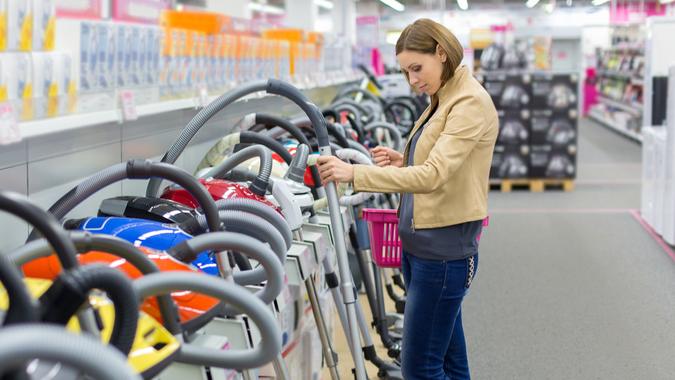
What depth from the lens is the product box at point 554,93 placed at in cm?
1055

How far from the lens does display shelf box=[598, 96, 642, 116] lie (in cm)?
1720

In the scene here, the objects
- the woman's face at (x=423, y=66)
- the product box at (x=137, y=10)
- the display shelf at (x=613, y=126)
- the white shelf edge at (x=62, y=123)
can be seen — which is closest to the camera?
the white shelf edge at (x=62, y=123)

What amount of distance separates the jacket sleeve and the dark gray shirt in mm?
193

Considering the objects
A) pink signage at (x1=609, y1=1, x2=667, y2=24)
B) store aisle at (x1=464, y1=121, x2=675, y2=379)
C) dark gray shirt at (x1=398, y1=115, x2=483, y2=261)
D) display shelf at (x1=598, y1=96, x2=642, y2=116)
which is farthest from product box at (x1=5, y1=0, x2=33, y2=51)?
pink signage at (x1=609, y1=1, x2=667, y2=24)

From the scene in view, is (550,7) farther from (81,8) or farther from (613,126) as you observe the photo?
(81,8)

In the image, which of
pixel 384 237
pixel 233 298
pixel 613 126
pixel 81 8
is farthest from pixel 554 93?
pixel 233 298

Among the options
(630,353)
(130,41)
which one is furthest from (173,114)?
(630,353)

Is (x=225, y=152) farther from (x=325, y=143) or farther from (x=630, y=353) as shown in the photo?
(x=630, y=353)

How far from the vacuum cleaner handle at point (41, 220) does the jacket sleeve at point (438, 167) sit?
166 centimetres

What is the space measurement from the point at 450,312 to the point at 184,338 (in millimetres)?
1439

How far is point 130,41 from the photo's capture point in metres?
3.64

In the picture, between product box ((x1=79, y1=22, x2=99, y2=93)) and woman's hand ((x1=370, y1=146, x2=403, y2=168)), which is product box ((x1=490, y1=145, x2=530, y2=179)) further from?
product box ((x1=79, y1=22, x2=99, y2=93))

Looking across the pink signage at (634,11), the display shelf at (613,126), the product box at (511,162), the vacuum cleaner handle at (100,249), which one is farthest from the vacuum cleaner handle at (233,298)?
the pink signage at (634,11)

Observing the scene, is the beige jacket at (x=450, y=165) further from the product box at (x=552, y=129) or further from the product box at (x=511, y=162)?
the product box at (x=552, y=129)
